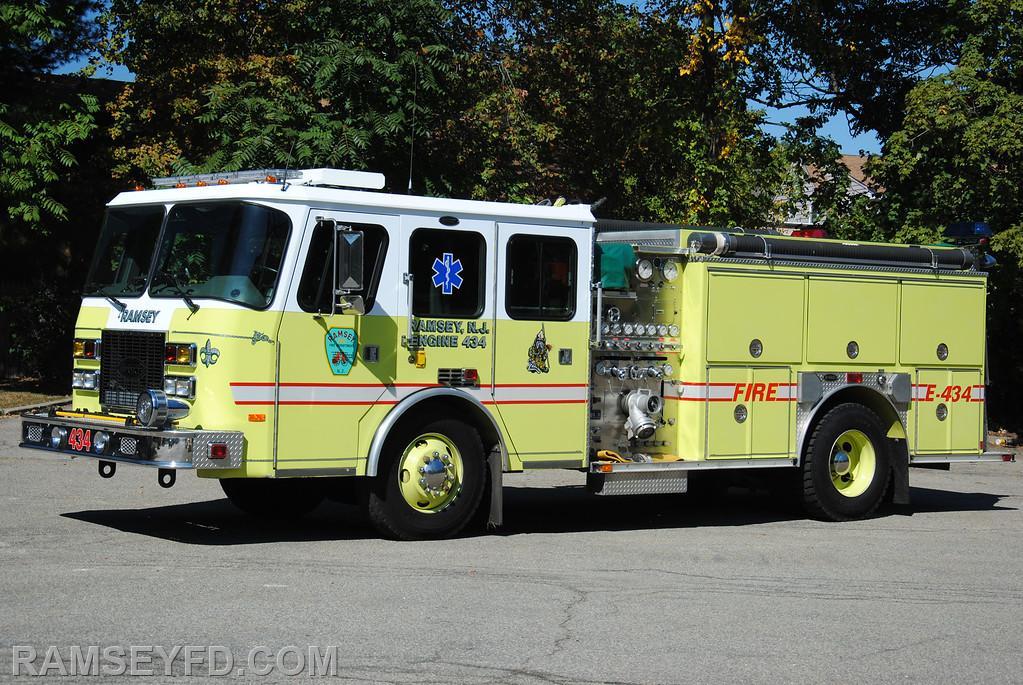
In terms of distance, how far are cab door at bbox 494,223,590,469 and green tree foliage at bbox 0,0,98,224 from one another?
46.8 ft

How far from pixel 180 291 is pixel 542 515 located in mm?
4374

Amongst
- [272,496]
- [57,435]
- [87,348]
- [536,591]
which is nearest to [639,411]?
[272,496]

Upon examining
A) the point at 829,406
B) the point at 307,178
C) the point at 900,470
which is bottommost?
the point at 900,470

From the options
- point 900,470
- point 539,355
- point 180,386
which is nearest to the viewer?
point 180,386

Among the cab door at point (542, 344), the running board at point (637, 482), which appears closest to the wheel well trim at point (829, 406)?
the running board at point (637, 482)

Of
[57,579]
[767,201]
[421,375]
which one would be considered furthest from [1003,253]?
[57,579]

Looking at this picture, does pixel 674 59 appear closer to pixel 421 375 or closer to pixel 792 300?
pixel 792 300

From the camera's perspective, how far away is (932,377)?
547 inches

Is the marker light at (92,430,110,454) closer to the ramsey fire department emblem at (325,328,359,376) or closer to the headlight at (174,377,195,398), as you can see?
the headlight at (174,377,195,398)

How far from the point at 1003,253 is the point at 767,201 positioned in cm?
470

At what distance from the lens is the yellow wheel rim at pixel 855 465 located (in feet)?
44.1

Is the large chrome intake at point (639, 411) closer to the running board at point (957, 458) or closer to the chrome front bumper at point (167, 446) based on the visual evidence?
the running board at point (957, 458)

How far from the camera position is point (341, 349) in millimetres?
10609

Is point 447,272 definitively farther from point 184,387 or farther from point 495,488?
point 184,387
